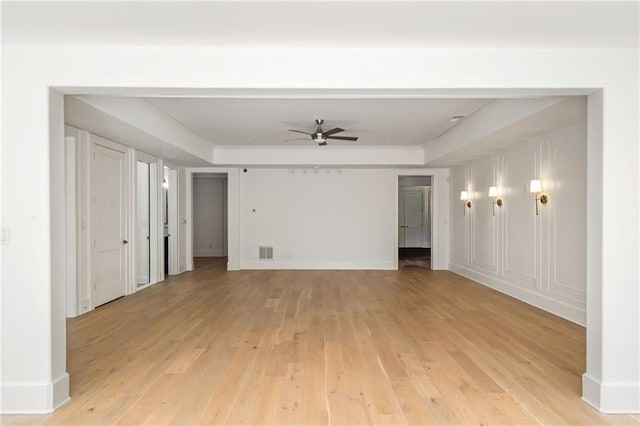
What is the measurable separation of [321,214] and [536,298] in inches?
201

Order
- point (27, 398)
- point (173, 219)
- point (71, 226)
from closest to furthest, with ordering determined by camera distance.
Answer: point (27, 398)
point (71, 226)
point (173, 219)

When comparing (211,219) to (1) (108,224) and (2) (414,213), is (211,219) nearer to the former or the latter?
(1) (108,224)

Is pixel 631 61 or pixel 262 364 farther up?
pixel 631 61

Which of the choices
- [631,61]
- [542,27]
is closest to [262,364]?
[542,27]

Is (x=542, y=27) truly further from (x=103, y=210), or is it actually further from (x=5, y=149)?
(x=103, y=210)

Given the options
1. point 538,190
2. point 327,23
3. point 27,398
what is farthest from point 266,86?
point 538,190

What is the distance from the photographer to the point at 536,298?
5605 millimetres

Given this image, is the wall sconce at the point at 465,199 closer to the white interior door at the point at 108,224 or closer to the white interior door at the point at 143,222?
the white interior door at the point at 143,222

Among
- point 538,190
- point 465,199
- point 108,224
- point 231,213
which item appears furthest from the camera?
point 231,213

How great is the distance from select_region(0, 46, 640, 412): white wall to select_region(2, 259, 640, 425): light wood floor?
15.4 inches

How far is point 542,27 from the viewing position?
2.43 metres

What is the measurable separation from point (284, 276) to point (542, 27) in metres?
6.79

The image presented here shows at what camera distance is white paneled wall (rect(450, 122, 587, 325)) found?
15.9 ft

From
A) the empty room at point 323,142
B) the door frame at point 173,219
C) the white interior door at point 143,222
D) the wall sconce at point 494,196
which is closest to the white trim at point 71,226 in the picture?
the empty room at point 323,142
